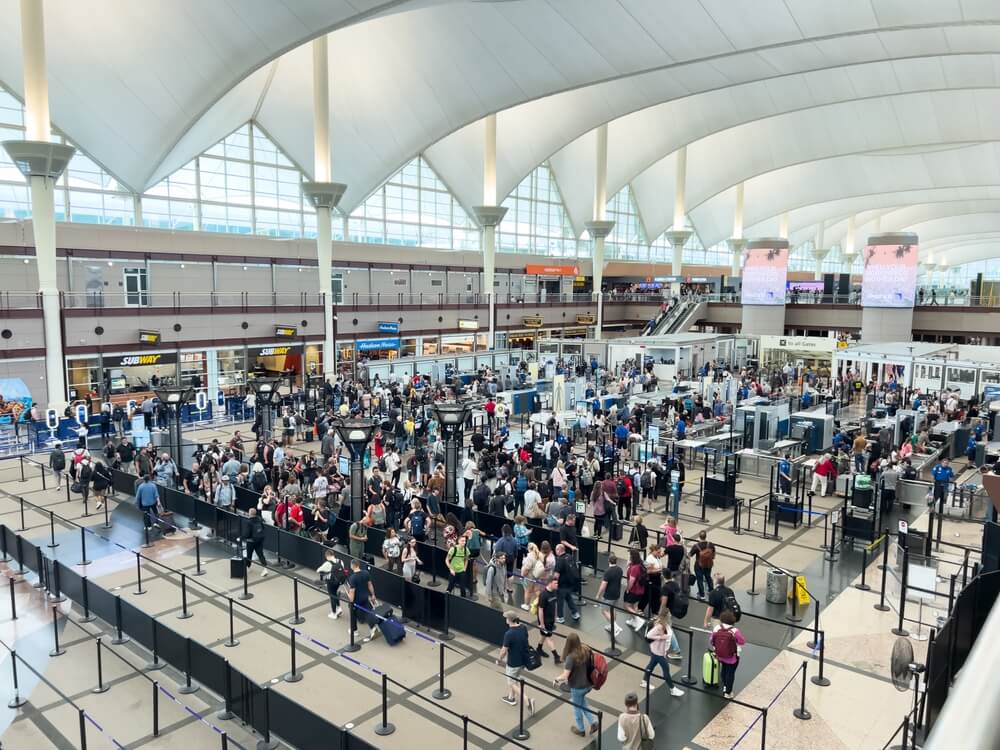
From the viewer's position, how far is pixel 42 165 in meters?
25.5

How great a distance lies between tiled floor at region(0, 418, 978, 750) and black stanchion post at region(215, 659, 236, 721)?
125 millimetres

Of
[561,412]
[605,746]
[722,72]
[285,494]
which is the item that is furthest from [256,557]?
[722,72]

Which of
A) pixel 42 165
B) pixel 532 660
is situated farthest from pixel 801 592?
pixel 42 165

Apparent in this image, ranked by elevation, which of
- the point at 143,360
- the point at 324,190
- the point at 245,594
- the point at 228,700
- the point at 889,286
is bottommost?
the point at 245,594

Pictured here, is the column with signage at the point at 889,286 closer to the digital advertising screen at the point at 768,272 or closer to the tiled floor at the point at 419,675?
the digital advertising screen at the point at 768,272

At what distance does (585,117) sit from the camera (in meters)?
46.3

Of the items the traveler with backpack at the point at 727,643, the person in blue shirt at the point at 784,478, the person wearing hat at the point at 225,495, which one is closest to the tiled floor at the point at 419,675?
the traveler with backpack at the point at 727,643

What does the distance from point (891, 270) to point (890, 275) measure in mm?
281

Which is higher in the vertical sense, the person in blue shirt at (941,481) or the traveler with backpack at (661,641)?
the person in blue shirt at (941,481)

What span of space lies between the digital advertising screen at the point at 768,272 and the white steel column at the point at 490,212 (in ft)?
54.6

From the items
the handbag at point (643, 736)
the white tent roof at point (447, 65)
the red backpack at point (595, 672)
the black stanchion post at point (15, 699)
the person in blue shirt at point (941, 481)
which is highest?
the white tent roof at point (447, 65)

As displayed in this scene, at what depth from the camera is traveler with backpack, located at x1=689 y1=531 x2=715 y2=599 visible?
12375 millimetres

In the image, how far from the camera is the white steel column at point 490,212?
4516 centimetres

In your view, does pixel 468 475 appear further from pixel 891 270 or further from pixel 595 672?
pixel 891 270
